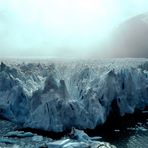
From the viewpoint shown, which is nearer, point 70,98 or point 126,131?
point 126,131

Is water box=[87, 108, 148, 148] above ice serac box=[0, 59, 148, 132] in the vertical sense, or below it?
below

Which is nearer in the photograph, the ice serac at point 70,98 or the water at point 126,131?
the water at point 126,131

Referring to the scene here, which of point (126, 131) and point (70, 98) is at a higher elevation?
point (70, 98)

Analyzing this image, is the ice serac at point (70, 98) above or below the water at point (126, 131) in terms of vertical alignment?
above

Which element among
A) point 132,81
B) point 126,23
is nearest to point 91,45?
point 126,23
